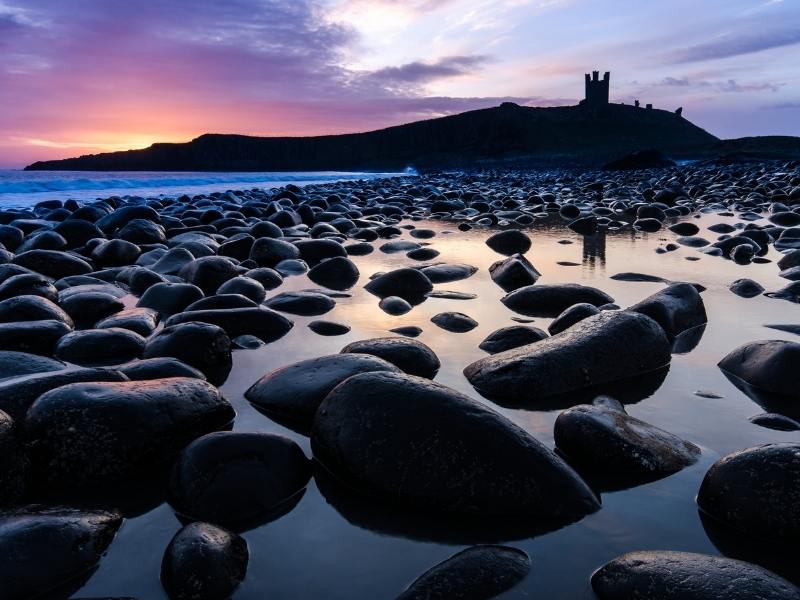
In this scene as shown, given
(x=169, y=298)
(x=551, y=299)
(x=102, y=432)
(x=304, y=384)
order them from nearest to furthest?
(x=102, y=432), (x=304, y=384), (x=551, y=299), (x=169, y=298)

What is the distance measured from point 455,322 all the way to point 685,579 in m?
2.18

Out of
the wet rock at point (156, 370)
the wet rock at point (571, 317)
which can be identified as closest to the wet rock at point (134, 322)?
the wet rock at point (156, 370)

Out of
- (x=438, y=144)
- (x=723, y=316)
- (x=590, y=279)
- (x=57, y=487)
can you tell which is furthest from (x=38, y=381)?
(x=438, y=144)

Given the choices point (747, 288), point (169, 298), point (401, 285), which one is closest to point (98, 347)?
point (169, 298)

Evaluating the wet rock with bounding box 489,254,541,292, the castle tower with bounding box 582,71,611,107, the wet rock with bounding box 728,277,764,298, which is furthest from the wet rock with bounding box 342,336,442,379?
the castle tower with bounding box 582,71,611,107

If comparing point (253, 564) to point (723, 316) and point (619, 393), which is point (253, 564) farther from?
point (723, 316)

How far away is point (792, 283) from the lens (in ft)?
13.2

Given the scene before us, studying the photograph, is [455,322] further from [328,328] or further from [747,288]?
[747,288]

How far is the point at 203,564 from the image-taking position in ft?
4.28

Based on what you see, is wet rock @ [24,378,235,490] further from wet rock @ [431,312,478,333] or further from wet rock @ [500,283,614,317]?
wet rock @ [500,283,614,317]

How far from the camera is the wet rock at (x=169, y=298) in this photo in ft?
12.5

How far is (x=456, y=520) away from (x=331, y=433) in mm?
458

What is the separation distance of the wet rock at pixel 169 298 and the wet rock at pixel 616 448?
2.66 m

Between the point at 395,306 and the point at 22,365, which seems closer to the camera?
the point at 22,365
